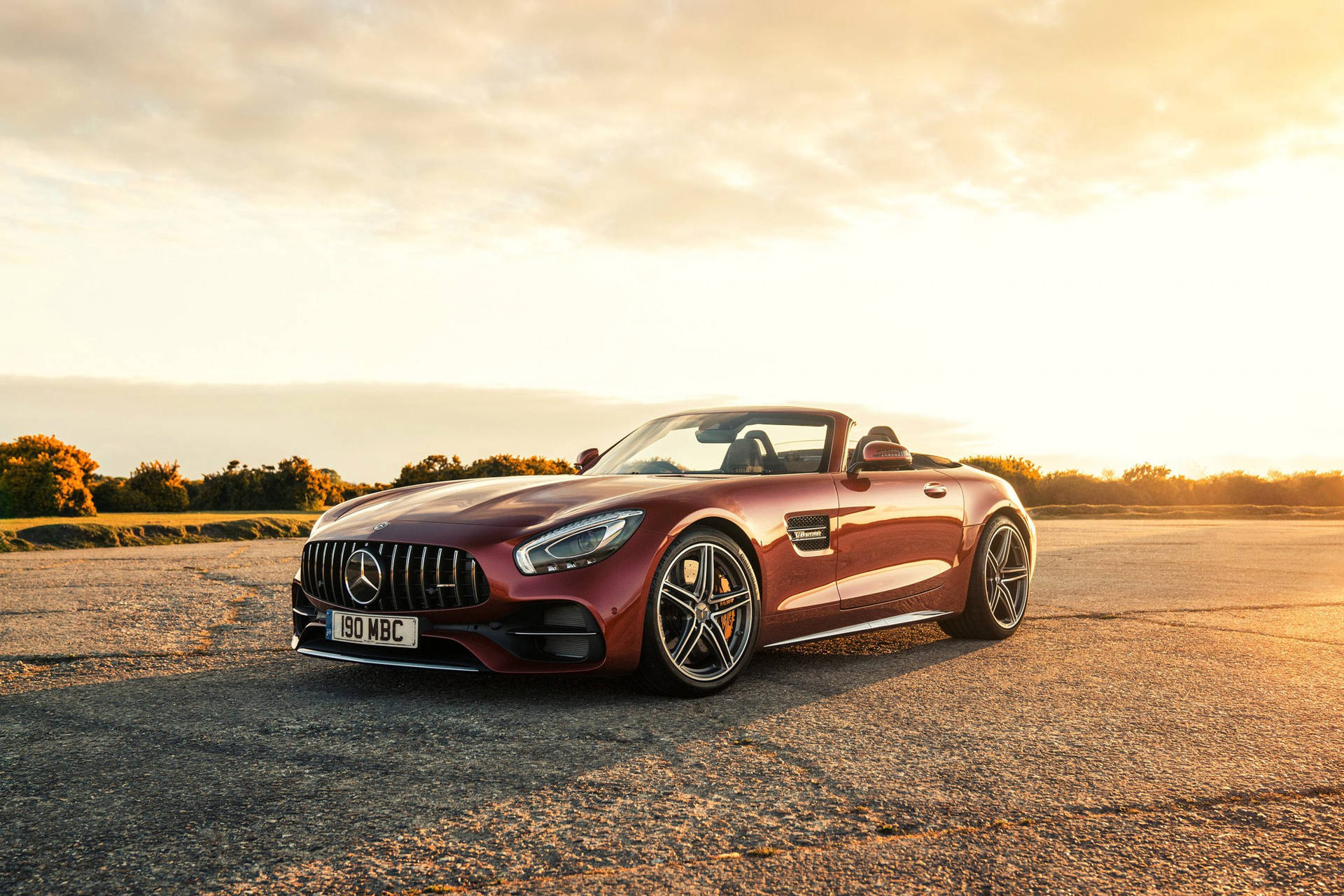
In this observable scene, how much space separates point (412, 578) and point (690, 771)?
1732 millimetres

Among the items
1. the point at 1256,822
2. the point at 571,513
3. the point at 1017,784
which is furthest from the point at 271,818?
the point at 1256,822

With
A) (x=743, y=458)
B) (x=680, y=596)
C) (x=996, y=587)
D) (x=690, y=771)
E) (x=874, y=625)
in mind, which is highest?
(x=743, y=458)

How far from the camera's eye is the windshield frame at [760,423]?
584cm

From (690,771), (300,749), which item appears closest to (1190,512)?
(690,771)

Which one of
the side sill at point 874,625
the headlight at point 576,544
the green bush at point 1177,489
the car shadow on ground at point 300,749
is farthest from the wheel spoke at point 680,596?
the green bush at point 1177,489

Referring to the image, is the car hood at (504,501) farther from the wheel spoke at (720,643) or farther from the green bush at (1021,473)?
the green bush at (1021,473)

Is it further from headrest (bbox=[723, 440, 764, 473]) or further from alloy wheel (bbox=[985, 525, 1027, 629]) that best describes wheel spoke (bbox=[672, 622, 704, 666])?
alloy wheel (bbox=[985, 525, 1027, 629])

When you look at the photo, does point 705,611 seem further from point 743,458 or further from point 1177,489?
point 1177,489

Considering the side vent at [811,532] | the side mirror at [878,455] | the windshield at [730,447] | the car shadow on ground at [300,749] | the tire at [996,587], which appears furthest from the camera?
the tire at [996,587]

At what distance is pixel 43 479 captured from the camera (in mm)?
24047

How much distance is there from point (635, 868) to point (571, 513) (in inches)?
85.0

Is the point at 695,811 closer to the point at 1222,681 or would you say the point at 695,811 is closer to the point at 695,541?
the point at 695,541

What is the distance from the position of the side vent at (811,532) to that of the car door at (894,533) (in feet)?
0.28

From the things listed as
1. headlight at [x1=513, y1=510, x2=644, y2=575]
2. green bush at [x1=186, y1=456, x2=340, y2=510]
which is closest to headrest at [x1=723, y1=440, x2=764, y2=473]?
headlight at [x1=513, y1=510, x2=644, y2=575]
